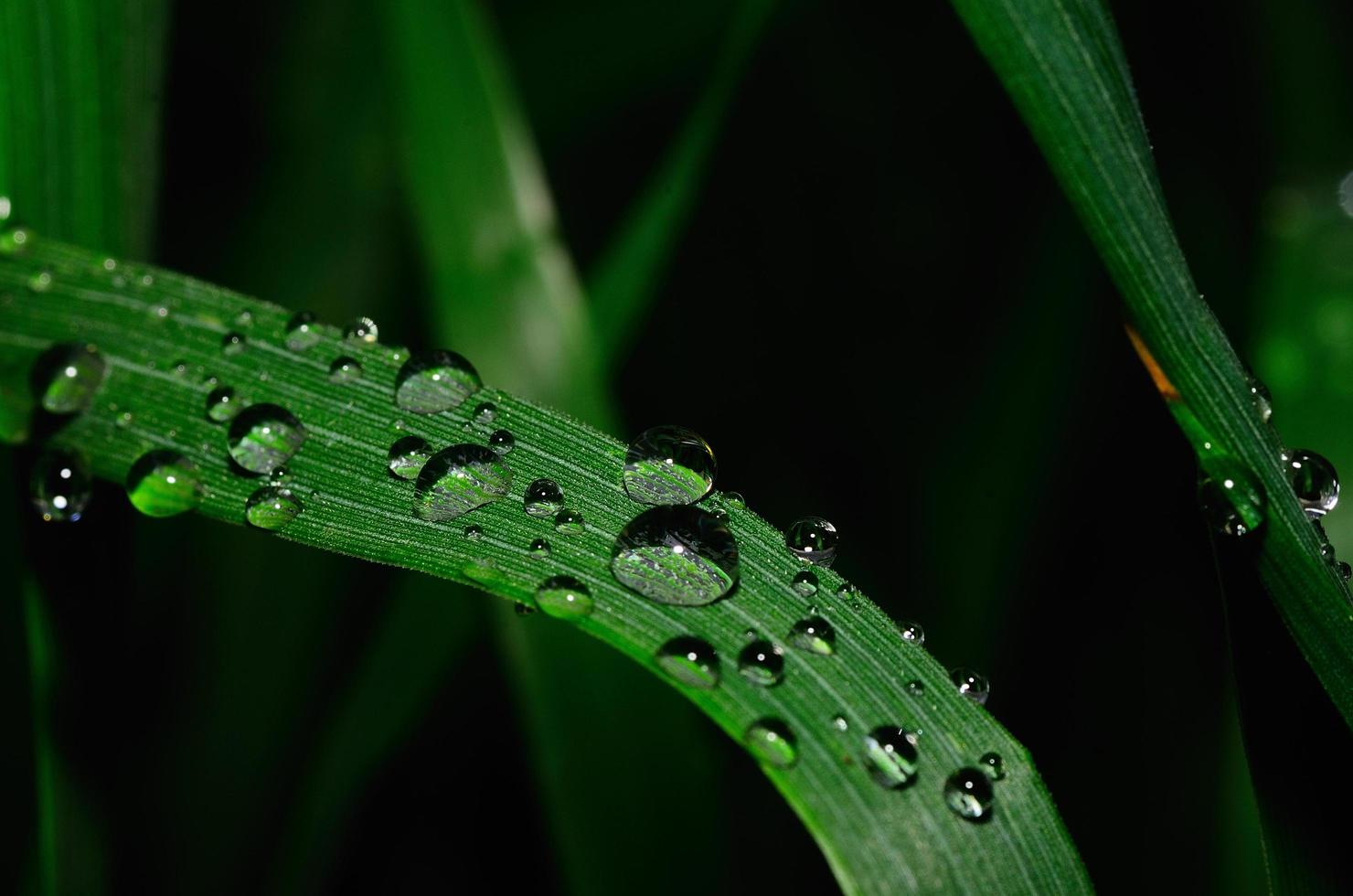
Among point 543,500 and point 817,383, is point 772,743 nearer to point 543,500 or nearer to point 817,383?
point 543,500

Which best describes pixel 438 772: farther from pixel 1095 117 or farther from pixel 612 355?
pixel 1095 117

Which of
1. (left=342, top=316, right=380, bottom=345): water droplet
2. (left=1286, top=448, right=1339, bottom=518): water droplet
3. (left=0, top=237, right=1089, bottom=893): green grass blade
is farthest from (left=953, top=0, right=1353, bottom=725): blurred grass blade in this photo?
(left=342, top=316, right=380, bottom=345): water droplet

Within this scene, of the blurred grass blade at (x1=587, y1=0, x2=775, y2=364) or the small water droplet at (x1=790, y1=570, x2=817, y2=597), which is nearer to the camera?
the small water droplet at (x1=790, y1=570, x2=817, y2=597)

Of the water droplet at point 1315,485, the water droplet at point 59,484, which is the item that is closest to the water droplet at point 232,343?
the water droplet at point 59,484

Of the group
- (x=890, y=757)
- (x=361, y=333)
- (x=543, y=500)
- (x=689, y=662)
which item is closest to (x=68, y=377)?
(x=361, y=333)

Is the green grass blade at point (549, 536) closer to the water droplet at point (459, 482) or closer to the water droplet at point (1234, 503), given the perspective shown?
the water droplet at point (459, 482)

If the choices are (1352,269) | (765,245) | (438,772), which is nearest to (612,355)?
(765,245)

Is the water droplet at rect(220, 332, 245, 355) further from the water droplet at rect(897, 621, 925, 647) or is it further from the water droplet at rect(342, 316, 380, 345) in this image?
the water droplet at rect(897, 621, 925, 647)
